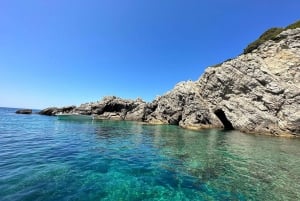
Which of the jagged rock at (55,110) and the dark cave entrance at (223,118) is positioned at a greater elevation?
the jagged rock at (55,110)

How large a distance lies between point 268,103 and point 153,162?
31.1 metres

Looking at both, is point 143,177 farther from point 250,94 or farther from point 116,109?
point 116,109

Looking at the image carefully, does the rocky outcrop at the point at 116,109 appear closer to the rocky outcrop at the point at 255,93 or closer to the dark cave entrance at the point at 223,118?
the rocky outcrop at the point at 255,93

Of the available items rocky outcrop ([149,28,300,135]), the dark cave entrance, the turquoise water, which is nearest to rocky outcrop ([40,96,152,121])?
rocky outcrop ([149,28,300,135])

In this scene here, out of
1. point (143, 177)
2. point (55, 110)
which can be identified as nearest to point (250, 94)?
point (143, 177)

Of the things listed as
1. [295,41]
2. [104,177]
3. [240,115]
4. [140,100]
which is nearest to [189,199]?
[104,177]

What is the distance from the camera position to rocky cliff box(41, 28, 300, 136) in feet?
108

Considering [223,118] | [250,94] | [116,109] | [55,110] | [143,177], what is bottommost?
[143,177]

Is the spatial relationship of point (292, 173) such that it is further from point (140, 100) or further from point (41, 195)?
point (140, 100)

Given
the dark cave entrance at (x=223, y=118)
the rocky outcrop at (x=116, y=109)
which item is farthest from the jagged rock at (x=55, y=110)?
the dark cave entrance at (x=223, y=118)

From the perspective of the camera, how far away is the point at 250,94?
3781 centimetres

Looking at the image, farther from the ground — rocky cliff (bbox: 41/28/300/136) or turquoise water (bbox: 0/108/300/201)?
rocky cliff (bbox: 41/28/300/136)

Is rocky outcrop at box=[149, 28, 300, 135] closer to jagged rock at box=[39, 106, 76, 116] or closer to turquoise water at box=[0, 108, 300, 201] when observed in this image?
turquoise water at box=[0, 108, 300, 201]

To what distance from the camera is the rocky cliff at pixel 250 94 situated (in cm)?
3303
